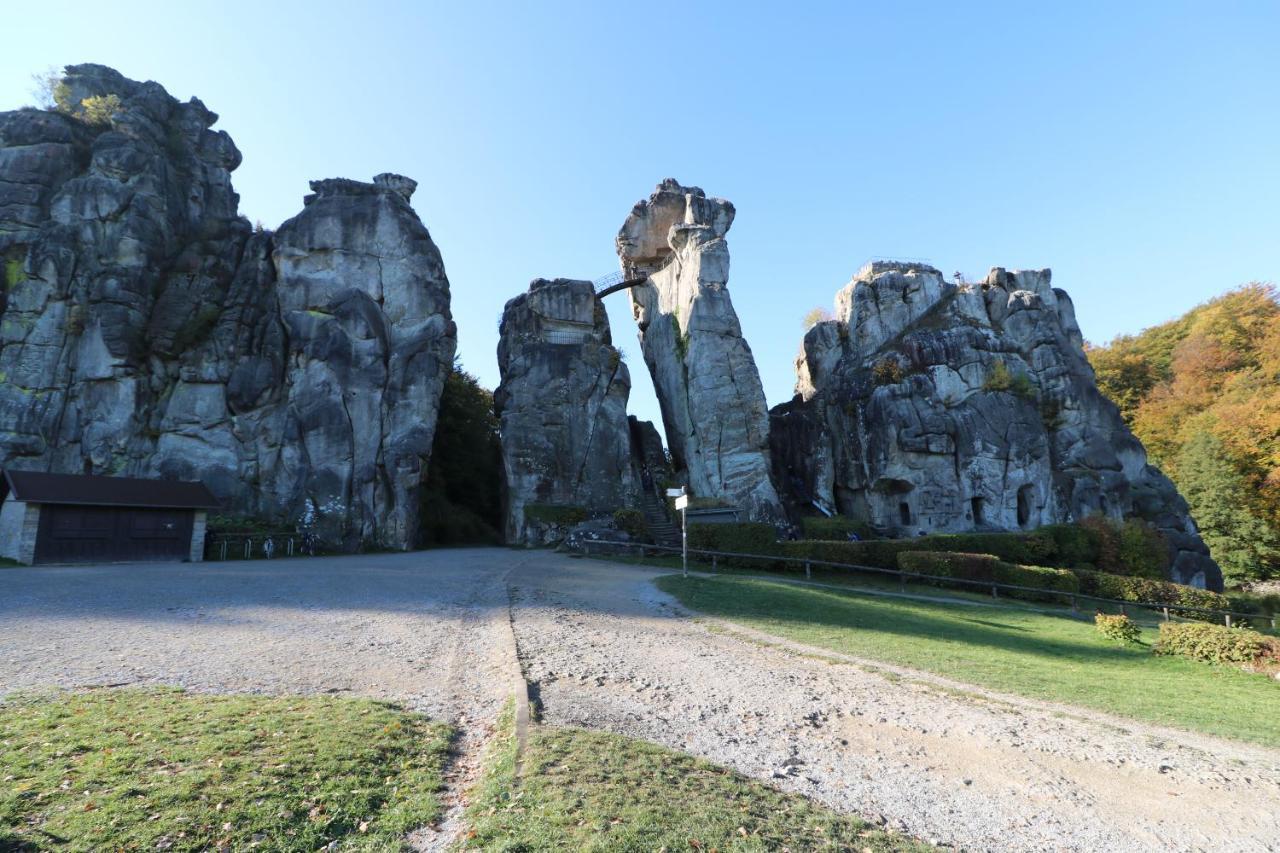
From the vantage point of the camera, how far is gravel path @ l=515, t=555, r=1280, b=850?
5355 millimetres

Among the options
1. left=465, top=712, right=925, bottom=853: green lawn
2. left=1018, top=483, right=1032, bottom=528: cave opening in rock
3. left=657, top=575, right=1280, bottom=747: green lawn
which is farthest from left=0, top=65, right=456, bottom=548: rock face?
left=1018, top=483, right=1032, bottom=528: cave opening in rock

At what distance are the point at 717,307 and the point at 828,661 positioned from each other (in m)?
29.1

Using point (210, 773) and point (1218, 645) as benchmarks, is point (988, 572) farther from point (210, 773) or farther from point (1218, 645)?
point (210, 773)

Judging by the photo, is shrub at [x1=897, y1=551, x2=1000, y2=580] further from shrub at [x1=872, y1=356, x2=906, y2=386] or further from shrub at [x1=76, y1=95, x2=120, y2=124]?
Result: shrub at [x1=76, y1=95, x2=120, y2=124]

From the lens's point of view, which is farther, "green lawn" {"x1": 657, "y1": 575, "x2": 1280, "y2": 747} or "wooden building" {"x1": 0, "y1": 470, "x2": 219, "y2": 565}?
"wooden building" {"x1": 0, "y1": 470, "x2": 219, "y2": 565}

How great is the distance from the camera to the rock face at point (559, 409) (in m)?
33.7

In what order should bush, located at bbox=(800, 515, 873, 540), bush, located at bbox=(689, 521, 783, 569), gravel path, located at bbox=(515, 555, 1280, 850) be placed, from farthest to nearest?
1. bush, located at bbox=(800, 515, 873, 540)
2. bush, located at bbox=(689, 521, 783, 569)
3. gravel path, located at bbox=(515, 555, 1280, 850)

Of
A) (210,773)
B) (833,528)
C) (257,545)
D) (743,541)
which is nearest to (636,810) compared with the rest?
(210,773)

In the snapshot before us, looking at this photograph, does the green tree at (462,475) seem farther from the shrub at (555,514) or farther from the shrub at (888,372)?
the shrub at (888,372)

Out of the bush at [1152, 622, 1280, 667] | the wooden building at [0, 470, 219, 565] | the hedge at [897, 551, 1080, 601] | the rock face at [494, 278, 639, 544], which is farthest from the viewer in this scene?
the rock face at [494, 278, 639, 544]

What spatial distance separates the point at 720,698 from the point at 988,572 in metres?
19.5

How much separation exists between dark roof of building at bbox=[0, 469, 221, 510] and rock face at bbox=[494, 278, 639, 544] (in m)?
14.0

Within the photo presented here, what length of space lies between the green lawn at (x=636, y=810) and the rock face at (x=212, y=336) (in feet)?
88.3

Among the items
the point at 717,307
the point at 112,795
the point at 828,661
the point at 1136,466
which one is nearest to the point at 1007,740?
the point at 828,661
